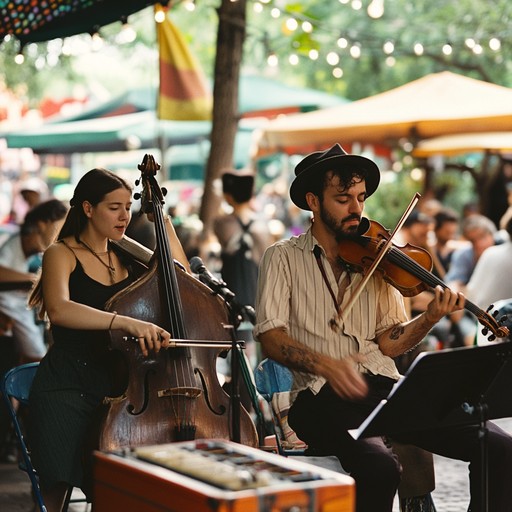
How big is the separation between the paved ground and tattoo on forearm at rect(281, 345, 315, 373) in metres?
1.47

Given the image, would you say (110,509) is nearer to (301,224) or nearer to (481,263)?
(481,263)

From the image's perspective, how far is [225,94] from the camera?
947 cm

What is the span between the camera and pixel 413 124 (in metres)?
9.77

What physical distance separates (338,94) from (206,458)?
1818 cm

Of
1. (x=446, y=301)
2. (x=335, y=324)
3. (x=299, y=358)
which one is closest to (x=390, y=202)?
(x=335, y=324)

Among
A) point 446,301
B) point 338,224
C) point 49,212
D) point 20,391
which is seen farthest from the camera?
point 49,212

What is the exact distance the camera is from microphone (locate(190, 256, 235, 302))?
4.57 m

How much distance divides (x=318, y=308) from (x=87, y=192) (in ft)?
3.55

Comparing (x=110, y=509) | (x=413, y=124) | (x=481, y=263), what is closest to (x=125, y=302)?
(x=110, y=509)

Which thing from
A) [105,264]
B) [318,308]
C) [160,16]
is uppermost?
[160,16]

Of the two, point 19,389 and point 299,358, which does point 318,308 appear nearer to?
point 299,358

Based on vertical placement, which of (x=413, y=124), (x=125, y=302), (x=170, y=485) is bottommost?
(x=170, y=485)

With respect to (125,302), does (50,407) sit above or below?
below

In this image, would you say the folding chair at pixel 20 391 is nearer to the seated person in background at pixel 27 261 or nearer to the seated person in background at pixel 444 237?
the seated person in background at pixel 27 261
